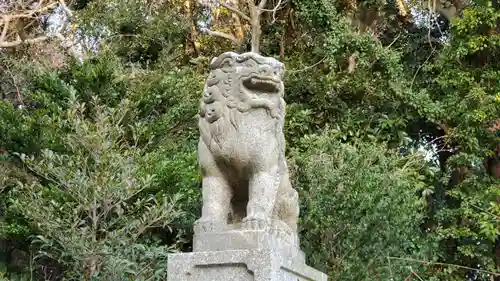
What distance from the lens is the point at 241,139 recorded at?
4.22m

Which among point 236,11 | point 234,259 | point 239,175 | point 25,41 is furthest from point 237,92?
point 25,41

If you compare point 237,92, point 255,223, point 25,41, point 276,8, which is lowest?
point 255,223

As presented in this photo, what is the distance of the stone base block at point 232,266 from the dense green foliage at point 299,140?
1.76 metres

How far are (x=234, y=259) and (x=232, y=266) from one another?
0.15ft

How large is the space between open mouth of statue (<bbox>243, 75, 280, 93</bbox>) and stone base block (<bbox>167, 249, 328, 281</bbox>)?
958 mm

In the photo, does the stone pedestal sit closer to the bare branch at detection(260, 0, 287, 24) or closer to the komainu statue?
the komainu statue

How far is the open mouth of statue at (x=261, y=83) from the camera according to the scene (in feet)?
14.0

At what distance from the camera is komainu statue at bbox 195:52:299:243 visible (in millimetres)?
4215

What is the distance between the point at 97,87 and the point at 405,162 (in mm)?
4045

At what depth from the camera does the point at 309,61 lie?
11422mm

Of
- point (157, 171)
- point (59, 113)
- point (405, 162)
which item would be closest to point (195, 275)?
point (157, 171)

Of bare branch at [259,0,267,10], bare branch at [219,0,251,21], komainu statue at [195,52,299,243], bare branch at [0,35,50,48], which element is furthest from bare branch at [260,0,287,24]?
komainu statue at [195,52,299,243]

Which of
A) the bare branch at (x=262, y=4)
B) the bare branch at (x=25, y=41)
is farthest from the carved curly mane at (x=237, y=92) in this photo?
the bare branch at (x=25, y=41)

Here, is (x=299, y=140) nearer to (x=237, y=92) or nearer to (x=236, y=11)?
(x=236, y=11)
